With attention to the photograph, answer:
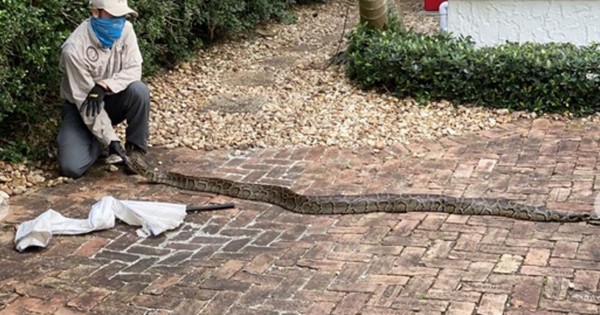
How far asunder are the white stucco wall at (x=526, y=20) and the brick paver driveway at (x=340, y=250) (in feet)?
8.86

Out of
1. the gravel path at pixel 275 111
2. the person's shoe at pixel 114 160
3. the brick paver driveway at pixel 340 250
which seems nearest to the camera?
the brick paver driveway at pixel 340 250

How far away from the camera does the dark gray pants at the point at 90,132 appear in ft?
22.4

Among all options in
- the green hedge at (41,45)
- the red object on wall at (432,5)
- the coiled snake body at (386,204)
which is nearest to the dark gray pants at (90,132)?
the green hedge at (41,45)

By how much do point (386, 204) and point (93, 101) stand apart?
2.64 metres

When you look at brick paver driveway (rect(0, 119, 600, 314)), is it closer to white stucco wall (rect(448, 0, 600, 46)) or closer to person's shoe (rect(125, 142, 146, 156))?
person's shoe (rect(125, 142, 146, 156))

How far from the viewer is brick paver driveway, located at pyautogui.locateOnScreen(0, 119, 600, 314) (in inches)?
178

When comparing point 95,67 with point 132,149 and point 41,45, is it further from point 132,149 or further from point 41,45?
point 132,149

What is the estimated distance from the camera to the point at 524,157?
681 cm

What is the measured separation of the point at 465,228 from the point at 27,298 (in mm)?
2821

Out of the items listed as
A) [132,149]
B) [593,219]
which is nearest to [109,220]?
[132,149]

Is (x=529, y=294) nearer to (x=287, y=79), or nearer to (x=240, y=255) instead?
(x=240, y=255)

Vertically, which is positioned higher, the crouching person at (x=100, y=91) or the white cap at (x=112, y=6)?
the white cap at (x=112, y=6)

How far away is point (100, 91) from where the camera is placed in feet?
22.1

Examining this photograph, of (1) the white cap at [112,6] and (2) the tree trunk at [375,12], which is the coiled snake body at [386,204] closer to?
(1) the white cap at [112,6]
